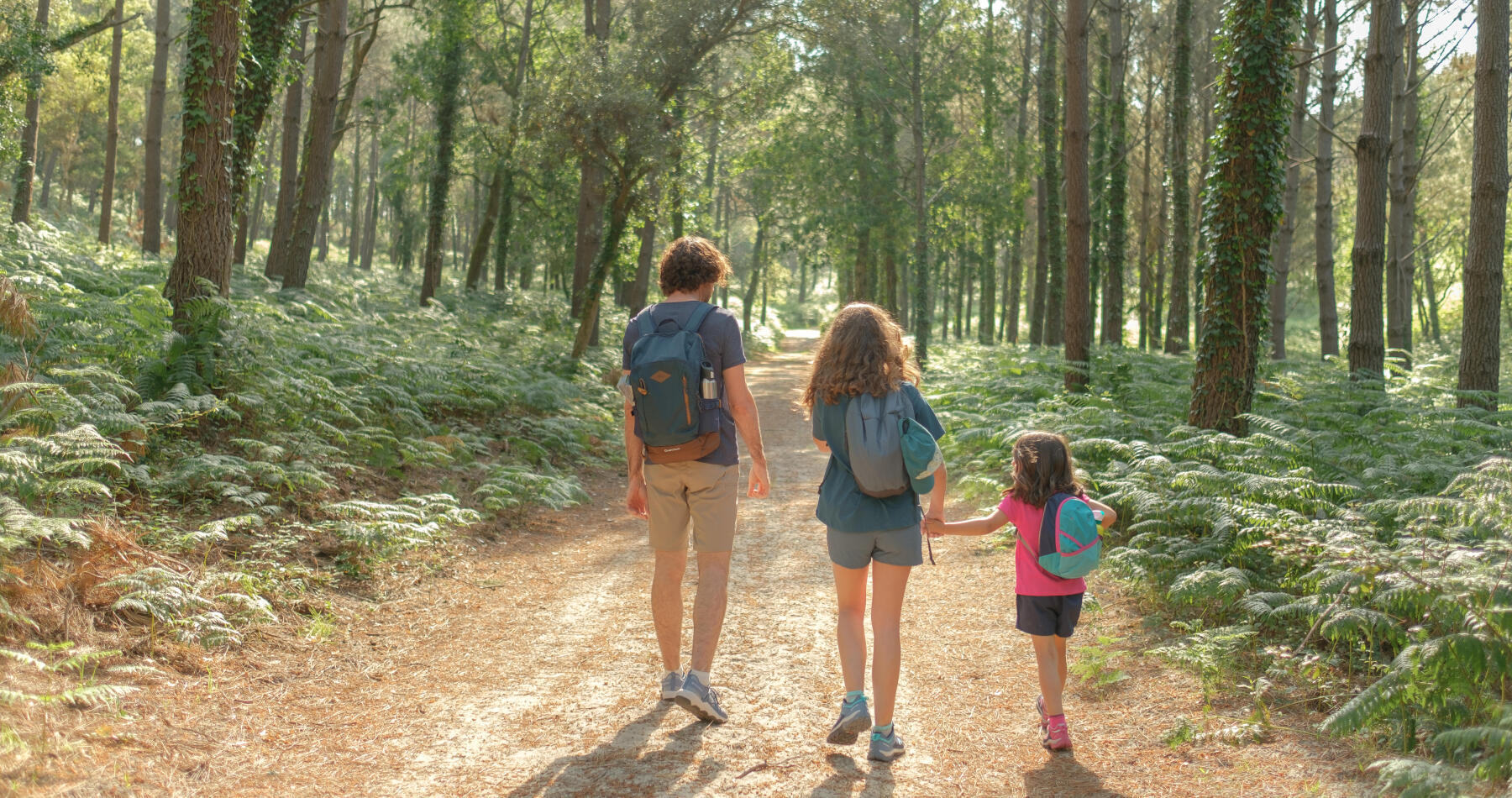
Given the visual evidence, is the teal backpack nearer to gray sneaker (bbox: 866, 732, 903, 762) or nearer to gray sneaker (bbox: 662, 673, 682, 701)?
gray sneaker (bbox: 662, 673, 682, 701)

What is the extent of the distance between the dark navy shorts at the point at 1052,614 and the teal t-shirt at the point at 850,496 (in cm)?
66

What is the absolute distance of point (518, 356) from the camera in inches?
Result: 639

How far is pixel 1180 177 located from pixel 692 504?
14956 mm

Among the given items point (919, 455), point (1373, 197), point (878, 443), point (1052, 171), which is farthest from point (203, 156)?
point (1052, 171)

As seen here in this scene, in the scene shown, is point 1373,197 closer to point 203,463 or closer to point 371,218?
point 203,463

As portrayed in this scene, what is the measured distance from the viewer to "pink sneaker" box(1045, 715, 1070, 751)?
13.5ft

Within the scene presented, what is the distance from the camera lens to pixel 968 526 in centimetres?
405

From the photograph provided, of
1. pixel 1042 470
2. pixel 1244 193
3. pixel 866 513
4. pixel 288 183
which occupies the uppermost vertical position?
pixel 288 183

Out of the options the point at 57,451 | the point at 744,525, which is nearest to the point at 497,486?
the point at 744,525

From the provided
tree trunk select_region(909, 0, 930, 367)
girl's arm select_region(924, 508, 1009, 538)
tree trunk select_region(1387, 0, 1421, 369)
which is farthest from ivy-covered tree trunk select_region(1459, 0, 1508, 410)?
tree trunk select_region(909, 0, 930, 367)

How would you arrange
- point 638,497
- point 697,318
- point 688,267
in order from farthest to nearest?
point 638,497 < point 688,267 < point 697,318

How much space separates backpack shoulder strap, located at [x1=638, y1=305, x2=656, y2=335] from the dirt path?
1.86m

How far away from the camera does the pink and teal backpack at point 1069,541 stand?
392cm

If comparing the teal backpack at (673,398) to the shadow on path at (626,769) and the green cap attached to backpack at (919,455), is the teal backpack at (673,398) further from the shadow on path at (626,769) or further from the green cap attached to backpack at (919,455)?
the shadow on path at (626,769)
